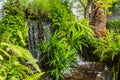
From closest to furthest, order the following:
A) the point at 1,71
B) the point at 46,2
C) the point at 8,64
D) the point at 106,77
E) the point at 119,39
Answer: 1. the point at 1,71
2. the point at 8,64
3. the point at 106,77
4. the point at 119,39
5. the point at 46,2

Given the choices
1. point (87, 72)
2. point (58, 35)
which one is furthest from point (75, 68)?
point (58, 35)

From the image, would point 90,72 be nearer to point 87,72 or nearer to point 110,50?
point 87,72

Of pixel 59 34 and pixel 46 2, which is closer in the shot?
A: pixel 59 34

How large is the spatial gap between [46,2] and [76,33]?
1.18 metres

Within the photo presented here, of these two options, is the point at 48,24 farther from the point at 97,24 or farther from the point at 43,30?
the point at 97,24

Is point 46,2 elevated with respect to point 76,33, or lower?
elevated

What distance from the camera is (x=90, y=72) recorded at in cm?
673

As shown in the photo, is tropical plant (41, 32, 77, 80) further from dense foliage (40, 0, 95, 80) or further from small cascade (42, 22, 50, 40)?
small cascade (42, 22, 50, 40)

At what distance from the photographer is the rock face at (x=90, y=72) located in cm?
647

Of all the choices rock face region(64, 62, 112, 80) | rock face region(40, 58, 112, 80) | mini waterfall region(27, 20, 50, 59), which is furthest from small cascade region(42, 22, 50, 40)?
rock face region(64, 62, 112, 80)

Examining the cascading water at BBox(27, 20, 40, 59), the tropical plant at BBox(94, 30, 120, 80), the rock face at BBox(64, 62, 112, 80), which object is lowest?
the rock face at BBox(64, 62, 112, 80)

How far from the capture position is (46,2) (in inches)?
312

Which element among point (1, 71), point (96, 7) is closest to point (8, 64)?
point (1, 71)

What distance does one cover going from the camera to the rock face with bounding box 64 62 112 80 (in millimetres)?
6473
